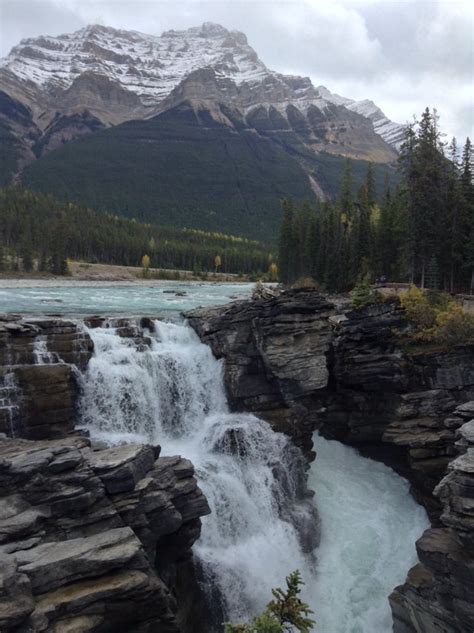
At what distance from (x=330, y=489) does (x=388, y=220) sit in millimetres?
41958

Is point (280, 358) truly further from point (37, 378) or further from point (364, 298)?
point (37, 378)

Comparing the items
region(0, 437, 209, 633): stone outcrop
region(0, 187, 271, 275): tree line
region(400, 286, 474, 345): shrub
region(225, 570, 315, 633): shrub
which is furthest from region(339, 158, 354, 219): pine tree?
region(225, 570, 315, 633): shrub

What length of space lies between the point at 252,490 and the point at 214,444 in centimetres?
355

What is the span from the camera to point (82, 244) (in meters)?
135

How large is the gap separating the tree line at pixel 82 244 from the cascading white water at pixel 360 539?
8906cm

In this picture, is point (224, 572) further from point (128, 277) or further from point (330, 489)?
point (128, 277)

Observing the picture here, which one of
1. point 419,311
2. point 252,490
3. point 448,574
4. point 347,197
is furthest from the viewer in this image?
point 347,197

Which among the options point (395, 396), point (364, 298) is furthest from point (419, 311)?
point (395, 396)

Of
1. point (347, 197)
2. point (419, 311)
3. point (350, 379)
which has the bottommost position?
point (350, 379)

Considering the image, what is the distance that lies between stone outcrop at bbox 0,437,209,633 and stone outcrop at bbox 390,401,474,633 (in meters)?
9.21

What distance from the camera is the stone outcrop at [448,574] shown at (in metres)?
17.9

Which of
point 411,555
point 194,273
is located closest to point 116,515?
point 411,555

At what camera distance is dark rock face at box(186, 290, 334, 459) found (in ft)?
102

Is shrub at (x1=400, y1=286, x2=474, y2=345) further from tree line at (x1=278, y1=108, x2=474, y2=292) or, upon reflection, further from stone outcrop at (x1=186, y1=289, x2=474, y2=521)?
tree line at (x1=278, y1=108, x2=474, y2=292)
